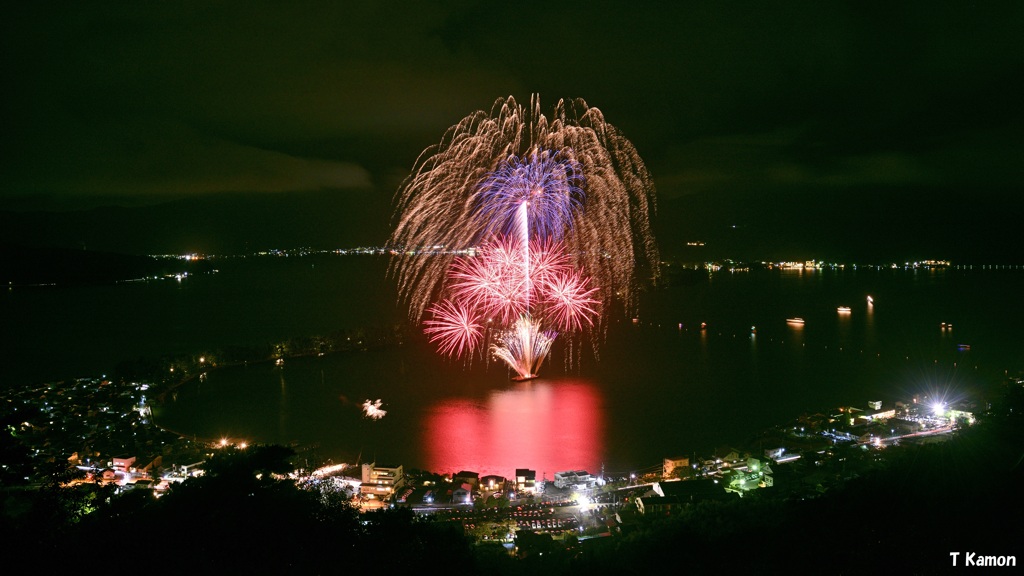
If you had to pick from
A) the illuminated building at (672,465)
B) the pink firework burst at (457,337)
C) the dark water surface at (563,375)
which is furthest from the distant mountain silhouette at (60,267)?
the illuminated building at (672,465)

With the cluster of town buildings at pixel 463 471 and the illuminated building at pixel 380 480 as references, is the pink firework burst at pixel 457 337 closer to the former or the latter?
the cluster of town buildings at pixel 463 471

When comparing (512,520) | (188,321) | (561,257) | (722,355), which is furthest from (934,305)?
(188,321)

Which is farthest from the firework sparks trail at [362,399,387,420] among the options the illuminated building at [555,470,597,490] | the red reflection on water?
the illuminated building at [555,470,597,490]

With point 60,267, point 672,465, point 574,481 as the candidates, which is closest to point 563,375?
point 672,465

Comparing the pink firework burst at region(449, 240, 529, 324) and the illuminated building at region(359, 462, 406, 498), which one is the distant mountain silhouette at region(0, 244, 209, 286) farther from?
the illuminated building at region(359, 462, 406, 498)

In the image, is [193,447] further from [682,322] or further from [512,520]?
[682,322]

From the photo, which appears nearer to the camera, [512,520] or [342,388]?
[512,520]

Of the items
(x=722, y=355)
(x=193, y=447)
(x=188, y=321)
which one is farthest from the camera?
(x=188, y=321)
